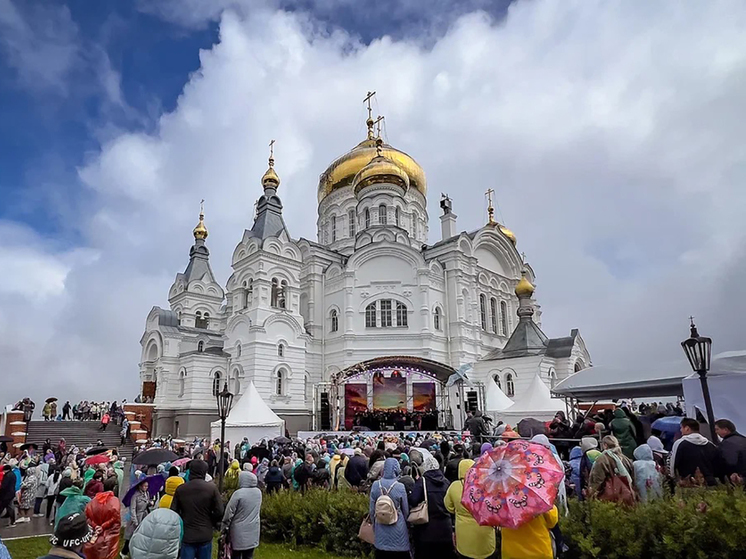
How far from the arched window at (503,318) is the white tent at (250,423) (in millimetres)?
20586

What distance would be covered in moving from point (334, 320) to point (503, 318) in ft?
42.5

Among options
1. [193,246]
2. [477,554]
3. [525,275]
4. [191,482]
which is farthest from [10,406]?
[525,275]

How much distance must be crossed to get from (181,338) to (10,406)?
396 inches

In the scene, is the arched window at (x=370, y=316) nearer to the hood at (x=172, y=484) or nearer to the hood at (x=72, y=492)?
the hood at (x=72, y=492)

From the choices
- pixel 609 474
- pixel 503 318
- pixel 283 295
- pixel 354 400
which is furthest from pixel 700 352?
pixel 503 318

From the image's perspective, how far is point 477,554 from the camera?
197 inches

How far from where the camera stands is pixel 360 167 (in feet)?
139

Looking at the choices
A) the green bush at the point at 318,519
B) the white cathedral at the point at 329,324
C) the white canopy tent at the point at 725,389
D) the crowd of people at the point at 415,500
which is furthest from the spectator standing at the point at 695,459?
the white cathedral at the point at 329,324

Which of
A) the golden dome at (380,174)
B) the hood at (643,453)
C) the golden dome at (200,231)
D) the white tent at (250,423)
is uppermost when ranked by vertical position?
the golden dome at (380,174)

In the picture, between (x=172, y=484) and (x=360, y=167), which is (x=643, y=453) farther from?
(x=360, y=167)

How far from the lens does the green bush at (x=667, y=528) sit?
523 cm

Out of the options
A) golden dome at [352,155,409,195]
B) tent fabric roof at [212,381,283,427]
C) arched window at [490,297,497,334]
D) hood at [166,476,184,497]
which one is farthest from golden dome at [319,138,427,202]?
hood at [166,476,184,497]

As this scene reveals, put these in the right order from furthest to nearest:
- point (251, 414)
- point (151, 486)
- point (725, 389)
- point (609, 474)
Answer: point (251, 414), point (725, 389), point (151, 486), point (609, 474)

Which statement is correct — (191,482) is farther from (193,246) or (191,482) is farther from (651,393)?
(193,246)
